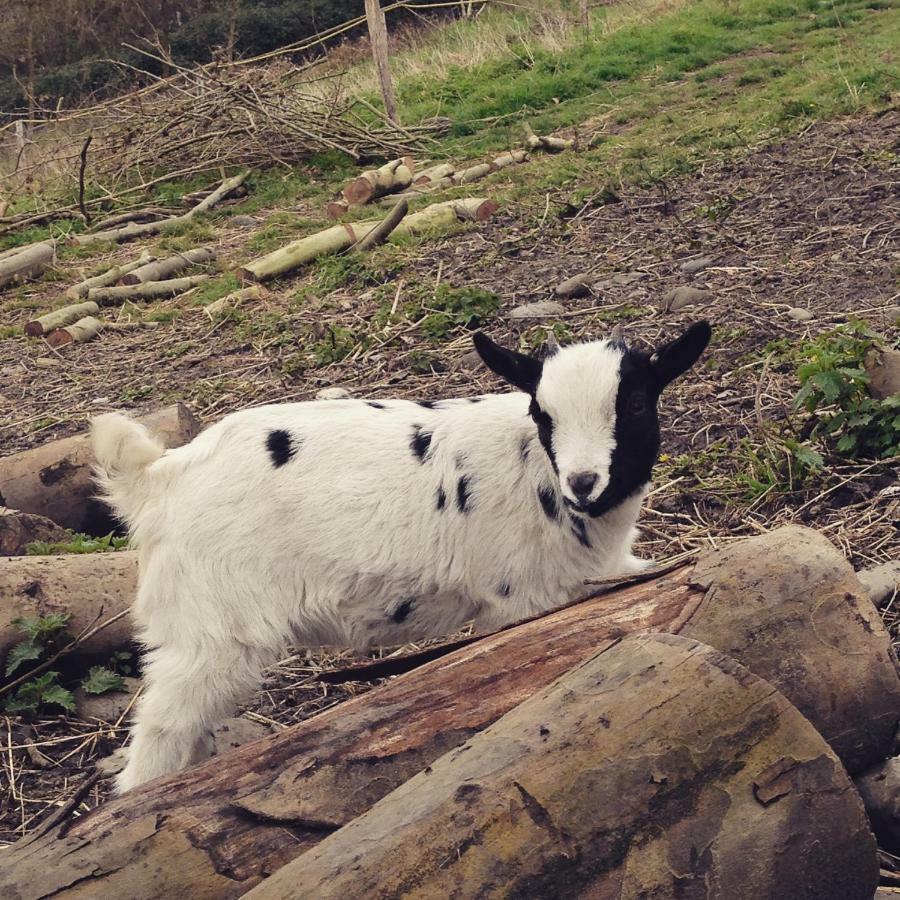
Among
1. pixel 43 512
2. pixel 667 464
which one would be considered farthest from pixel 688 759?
pixel 43 512

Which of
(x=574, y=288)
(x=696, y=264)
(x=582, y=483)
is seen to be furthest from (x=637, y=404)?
(x=696, y=264)

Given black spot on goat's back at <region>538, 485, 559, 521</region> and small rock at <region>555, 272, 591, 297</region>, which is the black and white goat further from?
small rock at <region>555, 272, 591, 297</region>

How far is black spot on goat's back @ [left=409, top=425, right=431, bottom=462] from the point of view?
4344mm

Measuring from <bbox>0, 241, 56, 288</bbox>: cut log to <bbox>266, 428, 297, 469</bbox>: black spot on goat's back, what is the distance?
32.3ft

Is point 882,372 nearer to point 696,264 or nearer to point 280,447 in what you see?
point 280,447

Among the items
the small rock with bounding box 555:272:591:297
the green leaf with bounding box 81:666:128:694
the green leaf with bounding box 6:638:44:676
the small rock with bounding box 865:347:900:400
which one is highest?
the green leaf with bounding box 6:638:44:676

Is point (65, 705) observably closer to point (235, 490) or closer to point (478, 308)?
point (235, 490)

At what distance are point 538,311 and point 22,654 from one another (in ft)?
15.0

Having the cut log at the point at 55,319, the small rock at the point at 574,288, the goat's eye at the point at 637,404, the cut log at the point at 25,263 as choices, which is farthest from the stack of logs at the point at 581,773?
the cut log at the point at 25,263

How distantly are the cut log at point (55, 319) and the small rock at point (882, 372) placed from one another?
7.71m

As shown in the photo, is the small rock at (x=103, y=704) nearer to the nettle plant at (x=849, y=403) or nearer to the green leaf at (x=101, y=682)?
the green leaf at (x=101, y=682)

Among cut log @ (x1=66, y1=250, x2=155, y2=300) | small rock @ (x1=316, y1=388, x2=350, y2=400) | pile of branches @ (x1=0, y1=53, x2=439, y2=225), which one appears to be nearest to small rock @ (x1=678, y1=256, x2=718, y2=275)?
small rock @ (x1=316, y1=388, x2=350, y2=400)

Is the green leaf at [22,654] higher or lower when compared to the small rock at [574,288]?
higher

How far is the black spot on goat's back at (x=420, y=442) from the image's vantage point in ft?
14.3
